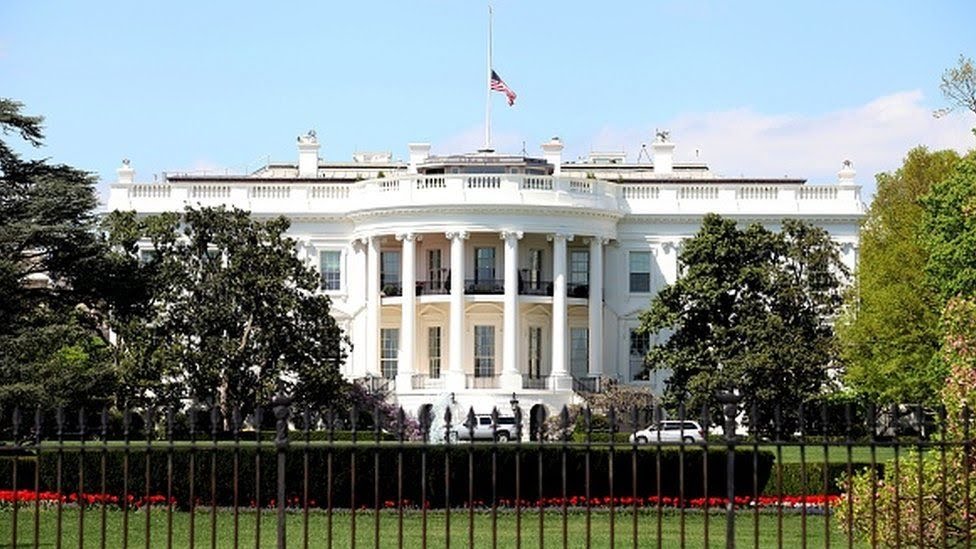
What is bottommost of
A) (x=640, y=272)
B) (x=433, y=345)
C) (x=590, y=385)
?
(x=590, y=385)

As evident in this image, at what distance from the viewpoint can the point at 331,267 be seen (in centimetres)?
7369

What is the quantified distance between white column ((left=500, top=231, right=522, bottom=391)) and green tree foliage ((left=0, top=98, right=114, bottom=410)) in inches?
960

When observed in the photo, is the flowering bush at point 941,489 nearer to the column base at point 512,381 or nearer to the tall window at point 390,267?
the column base at point 512,381

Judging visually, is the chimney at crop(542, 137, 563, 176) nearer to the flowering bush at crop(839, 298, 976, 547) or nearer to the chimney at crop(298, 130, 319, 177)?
the chimney at crop(298, 130, 319, 177)

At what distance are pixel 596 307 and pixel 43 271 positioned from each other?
99.9ft

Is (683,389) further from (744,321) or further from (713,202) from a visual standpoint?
(713,202)

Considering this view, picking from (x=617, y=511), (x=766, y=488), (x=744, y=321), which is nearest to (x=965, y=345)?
(x=617, y=511)

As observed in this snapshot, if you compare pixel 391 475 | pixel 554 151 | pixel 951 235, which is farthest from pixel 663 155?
pixel 391 475

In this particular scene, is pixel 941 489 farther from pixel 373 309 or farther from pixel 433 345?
pixel 433 345

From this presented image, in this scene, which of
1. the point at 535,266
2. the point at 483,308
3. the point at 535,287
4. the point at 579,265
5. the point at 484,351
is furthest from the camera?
the point at 579,265

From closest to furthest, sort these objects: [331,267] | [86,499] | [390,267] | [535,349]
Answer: [86,499]
[535,349]
[390,267]
[331,267]

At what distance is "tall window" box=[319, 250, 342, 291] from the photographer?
7356 centimetres

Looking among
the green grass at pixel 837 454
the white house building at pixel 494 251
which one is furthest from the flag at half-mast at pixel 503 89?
the green grass at pixel 837 454

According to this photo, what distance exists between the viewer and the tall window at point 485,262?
71.3 meters
